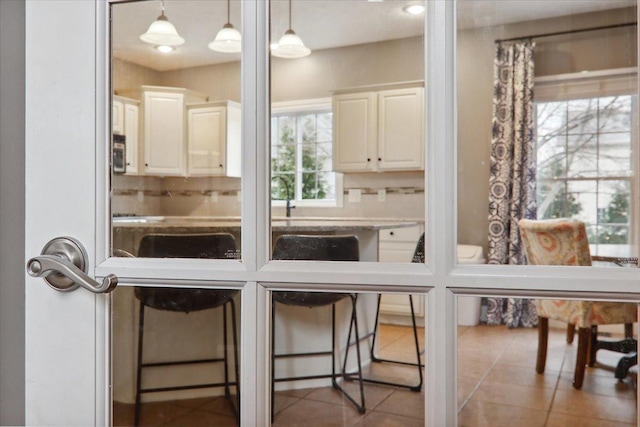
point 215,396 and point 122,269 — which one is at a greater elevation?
point 122,269

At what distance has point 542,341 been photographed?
2.34 feet

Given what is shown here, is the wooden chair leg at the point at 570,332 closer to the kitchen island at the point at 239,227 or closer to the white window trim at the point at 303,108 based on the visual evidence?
the kitchen island at the point at 239,227

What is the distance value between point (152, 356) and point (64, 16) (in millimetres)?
569

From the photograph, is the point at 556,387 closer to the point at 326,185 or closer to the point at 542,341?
the point at 542,341

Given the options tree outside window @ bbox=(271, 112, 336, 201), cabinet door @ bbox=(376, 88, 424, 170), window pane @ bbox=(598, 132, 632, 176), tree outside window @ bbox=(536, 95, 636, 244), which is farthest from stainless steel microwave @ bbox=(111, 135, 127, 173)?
window pane @ bbox=(598, 132, 632, 176)

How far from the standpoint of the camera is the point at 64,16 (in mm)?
767

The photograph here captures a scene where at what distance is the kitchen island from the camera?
28.2 inches

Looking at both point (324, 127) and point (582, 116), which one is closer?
point (324, 127)

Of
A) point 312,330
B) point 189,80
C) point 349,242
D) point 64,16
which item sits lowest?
point 312,330

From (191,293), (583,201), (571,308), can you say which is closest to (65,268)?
(191,293)

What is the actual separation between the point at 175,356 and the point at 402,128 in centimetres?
53

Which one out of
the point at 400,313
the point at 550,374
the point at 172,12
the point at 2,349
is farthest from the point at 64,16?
the point at 550,374

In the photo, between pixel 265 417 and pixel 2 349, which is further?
pixel 2 349

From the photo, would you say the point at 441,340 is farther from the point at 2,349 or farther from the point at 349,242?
the point at 2,349
